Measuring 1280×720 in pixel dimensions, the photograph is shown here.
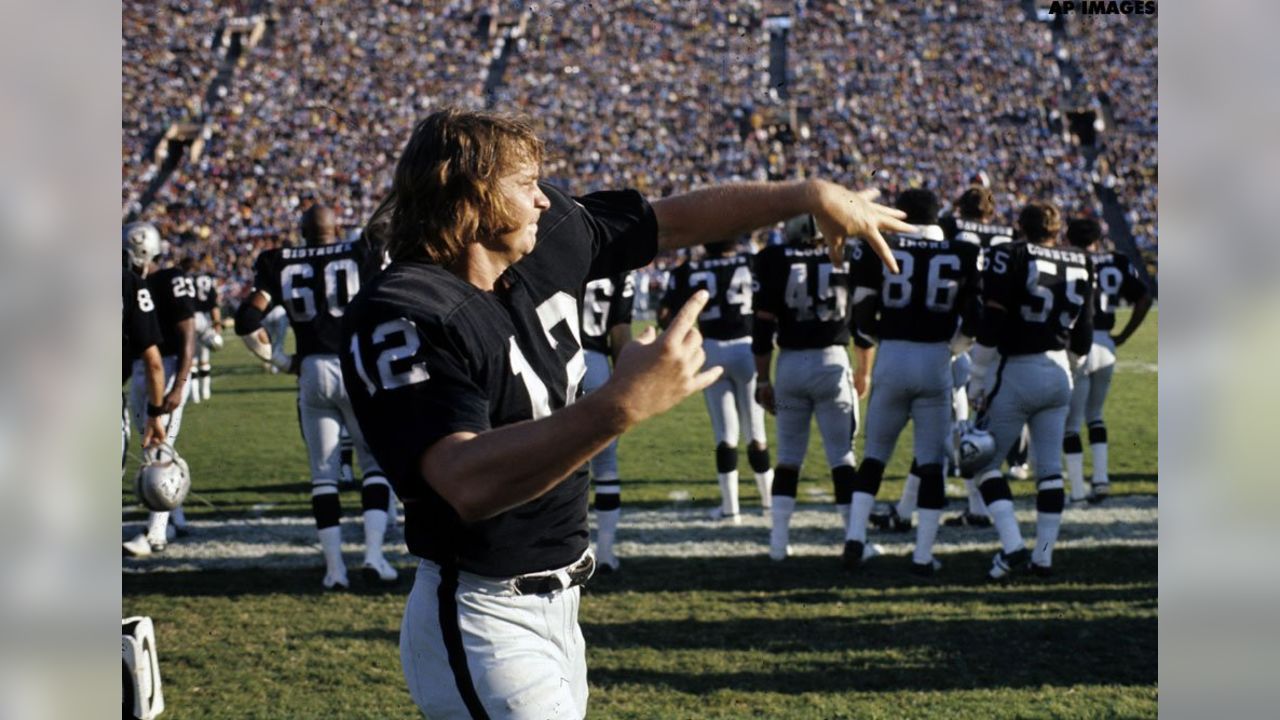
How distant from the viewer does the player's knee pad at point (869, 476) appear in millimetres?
7336

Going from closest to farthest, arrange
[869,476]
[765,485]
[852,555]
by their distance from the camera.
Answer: [852,555], [869,476], [765,485]

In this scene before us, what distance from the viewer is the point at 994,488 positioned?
7.11 metres

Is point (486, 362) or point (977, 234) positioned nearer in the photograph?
point (486, 362)

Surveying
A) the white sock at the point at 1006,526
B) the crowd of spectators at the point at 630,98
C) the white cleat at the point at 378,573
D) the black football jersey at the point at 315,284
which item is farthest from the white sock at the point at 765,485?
the crowd of spectators at the point at 630,98

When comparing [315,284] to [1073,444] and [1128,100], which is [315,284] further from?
[1128,100]

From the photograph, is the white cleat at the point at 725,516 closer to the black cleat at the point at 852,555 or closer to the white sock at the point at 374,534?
the black cleat at the point at 852,555

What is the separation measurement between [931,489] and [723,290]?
2241 millimetres

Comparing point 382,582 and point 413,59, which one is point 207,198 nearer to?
point 413,59

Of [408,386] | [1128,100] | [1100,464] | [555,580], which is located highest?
[1128,100]

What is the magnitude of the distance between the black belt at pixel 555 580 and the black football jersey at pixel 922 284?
4.65 m

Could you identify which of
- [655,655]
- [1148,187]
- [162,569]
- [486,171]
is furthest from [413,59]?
[486,171]

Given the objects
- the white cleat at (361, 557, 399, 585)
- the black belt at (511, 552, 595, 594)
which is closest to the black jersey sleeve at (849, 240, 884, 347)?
the white cleat at (361, 557, 399, 585)

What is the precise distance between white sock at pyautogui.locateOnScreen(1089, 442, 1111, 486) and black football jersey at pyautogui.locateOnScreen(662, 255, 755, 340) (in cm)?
302

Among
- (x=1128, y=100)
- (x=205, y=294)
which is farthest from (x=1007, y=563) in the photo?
(x=1128, y=100)
